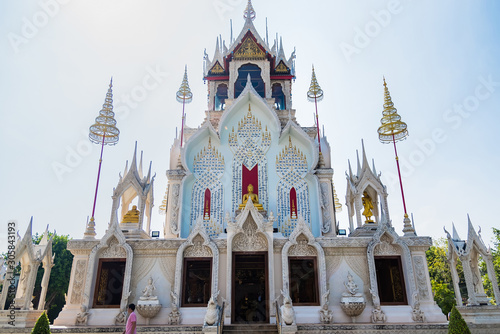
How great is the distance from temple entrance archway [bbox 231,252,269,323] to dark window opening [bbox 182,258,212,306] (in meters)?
0.87

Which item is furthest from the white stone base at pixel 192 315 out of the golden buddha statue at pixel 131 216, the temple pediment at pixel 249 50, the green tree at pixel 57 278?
the green tree at pixel 57 278

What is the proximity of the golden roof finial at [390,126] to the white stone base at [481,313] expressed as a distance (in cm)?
775

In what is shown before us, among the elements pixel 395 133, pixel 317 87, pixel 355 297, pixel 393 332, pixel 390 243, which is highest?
pixel 317 87

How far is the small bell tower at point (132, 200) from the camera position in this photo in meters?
14.0

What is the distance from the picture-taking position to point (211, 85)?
2134 cm

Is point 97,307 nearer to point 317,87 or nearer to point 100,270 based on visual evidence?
point 100,270

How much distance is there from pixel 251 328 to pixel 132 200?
782 cm

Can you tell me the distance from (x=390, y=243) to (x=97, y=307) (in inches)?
374

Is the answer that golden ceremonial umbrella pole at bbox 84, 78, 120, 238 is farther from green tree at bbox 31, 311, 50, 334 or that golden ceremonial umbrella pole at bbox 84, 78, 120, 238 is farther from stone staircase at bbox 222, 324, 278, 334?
stone staircase at bbox 222, 324, 278, 334

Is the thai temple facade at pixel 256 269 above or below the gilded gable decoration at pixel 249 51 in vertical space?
below

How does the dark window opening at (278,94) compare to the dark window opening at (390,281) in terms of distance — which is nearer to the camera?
the dark window opening at (390,281)

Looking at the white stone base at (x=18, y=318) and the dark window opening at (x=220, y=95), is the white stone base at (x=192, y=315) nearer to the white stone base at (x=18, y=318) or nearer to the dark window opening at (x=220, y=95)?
the white stone base at (x=18, y=318)

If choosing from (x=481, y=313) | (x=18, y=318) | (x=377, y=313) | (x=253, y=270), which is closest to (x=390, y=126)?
(x=481, y=313)

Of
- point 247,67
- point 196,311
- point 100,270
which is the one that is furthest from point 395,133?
point 100,270
